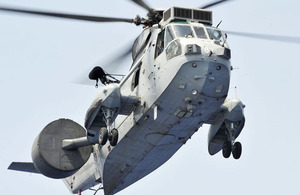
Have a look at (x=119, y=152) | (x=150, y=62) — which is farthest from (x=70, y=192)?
(x=150, y=62)

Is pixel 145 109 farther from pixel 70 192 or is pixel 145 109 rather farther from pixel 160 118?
pixel 70 192

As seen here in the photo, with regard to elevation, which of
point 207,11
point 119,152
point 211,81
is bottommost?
point 119,152

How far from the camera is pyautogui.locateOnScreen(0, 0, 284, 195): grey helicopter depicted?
85.2 ft

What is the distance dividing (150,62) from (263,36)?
4.37 meters

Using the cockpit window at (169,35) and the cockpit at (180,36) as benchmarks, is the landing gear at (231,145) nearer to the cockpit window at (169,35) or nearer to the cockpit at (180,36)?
the cockpit at (180,36)

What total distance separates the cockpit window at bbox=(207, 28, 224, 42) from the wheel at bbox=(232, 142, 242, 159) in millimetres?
4847

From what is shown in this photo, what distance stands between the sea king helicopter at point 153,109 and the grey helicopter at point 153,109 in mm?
36

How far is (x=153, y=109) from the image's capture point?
A: 89.4ft

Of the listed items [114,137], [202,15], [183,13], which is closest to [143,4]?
[183,13]

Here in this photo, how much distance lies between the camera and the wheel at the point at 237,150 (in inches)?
1158

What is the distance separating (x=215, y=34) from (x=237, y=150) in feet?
17.1

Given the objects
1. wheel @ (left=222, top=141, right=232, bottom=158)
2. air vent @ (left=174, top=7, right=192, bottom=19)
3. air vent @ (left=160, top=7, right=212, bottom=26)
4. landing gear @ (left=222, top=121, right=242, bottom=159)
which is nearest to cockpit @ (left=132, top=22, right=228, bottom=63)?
air vent @ (left=160, top=7, right=212, bottom=26)

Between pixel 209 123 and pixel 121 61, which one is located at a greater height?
pixel 121 61

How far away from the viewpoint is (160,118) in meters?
27.4
